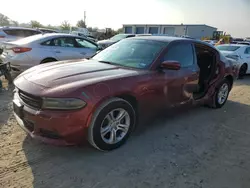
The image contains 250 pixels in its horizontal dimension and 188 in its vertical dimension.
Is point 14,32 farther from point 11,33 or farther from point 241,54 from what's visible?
point 241,54

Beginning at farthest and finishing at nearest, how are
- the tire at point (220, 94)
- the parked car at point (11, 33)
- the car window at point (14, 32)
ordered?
the car window at point (14, 32), the parked car at point (11, 33), the tire at point (220, 94)

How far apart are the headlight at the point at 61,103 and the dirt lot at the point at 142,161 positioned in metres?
0.74

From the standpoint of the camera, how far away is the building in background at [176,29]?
4769 centimetres

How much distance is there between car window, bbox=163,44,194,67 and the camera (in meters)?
4.18

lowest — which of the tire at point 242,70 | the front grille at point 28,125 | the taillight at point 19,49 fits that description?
the tire at point 242,70

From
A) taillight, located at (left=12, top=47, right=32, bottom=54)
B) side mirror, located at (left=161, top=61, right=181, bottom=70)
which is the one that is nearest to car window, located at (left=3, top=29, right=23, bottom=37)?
taillight, located at (left=12, top=47, right=32, bottom=54)

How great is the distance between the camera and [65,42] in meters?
8.05

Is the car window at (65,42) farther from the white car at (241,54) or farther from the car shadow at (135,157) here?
the white car at (241,54)

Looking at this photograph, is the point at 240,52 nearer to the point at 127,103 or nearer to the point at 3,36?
the point at 127,103

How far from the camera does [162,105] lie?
13.1ft

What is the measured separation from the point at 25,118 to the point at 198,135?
111 inches

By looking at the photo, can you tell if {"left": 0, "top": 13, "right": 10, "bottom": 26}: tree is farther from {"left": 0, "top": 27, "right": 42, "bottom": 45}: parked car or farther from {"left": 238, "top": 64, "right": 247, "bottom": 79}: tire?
{"left": 238, "top": 64, "right": 247, "bottom": 79}: tire

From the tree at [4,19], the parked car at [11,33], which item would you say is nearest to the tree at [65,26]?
the tree at [4,19]

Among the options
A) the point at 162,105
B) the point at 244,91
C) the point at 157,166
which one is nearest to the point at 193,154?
the point at 157,166
